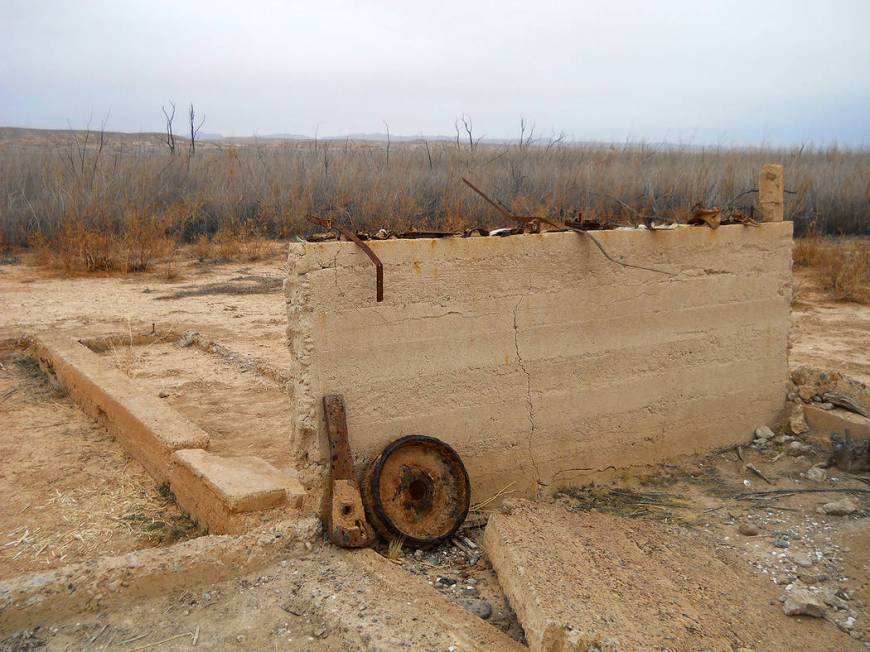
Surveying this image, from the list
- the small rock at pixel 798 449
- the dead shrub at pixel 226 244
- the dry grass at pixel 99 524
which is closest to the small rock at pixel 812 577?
the small rock at pixel 798 449

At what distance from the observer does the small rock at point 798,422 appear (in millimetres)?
5312

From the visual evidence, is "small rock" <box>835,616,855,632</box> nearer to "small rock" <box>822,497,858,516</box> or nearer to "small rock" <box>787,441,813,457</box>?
"small rock" <box>822,497,858,516</box>

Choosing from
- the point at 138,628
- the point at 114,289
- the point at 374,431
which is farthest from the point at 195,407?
the point at 114,289

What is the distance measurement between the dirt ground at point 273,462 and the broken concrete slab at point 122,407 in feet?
0.40

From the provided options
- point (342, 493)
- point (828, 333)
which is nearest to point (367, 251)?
point (342, 493)

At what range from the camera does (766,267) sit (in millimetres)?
5184

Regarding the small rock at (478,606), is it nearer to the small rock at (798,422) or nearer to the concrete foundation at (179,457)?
the concrete foundation at (179,457)

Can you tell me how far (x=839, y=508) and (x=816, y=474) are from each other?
0.53 m

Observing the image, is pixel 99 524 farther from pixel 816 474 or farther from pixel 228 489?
pixel 816 474

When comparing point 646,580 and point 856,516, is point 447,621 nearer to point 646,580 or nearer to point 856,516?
point 646,580

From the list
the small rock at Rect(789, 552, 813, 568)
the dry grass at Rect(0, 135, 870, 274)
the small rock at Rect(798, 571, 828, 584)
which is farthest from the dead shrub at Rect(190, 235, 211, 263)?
the small rock at Rect(798, 571, 828, 584)

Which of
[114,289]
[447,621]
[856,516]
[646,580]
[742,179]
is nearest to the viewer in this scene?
[447,621]

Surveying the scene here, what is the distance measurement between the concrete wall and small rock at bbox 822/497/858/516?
2.95ft

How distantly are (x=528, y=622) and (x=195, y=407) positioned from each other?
3.81 m
